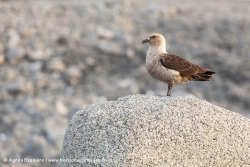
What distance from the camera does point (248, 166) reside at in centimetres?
816

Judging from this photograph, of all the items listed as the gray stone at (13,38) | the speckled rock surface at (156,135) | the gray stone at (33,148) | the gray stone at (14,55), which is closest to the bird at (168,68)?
the speckled rock surface at (156,135)

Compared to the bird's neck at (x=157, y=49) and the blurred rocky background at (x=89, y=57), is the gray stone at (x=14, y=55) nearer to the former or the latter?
the blurred rocky background at (x=89, y=57)

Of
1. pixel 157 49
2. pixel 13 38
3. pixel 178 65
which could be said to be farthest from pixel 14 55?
pixel 178 65

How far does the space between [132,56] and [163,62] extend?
34.2 feet

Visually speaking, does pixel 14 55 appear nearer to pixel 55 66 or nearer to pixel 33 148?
pixel 55 66

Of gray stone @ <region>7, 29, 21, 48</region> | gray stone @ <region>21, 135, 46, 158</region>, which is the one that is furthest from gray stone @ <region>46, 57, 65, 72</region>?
gray stone @ <region>21, 135, 46, 158</region>

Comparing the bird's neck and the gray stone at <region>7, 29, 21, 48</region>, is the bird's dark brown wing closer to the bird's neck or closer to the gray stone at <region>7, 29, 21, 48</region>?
the bird's neck

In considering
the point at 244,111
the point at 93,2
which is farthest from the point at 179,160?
the point at 93,2

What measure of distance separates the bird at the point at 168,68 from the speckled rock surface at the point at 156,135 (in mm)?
983

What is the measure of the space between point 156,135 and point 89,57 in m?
11.9

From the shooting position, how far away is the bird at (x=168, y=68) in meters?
9.37

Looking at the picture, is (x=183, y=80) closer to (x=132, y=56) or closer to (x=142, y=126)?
(x=142, y=126)

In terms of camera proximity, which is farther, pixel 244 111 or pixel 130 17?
pixel 130 17

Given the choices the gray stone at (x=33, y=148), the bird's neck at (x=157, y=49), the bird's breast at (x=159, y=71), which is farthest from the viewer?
the gray stone at (x=33, y=148)
